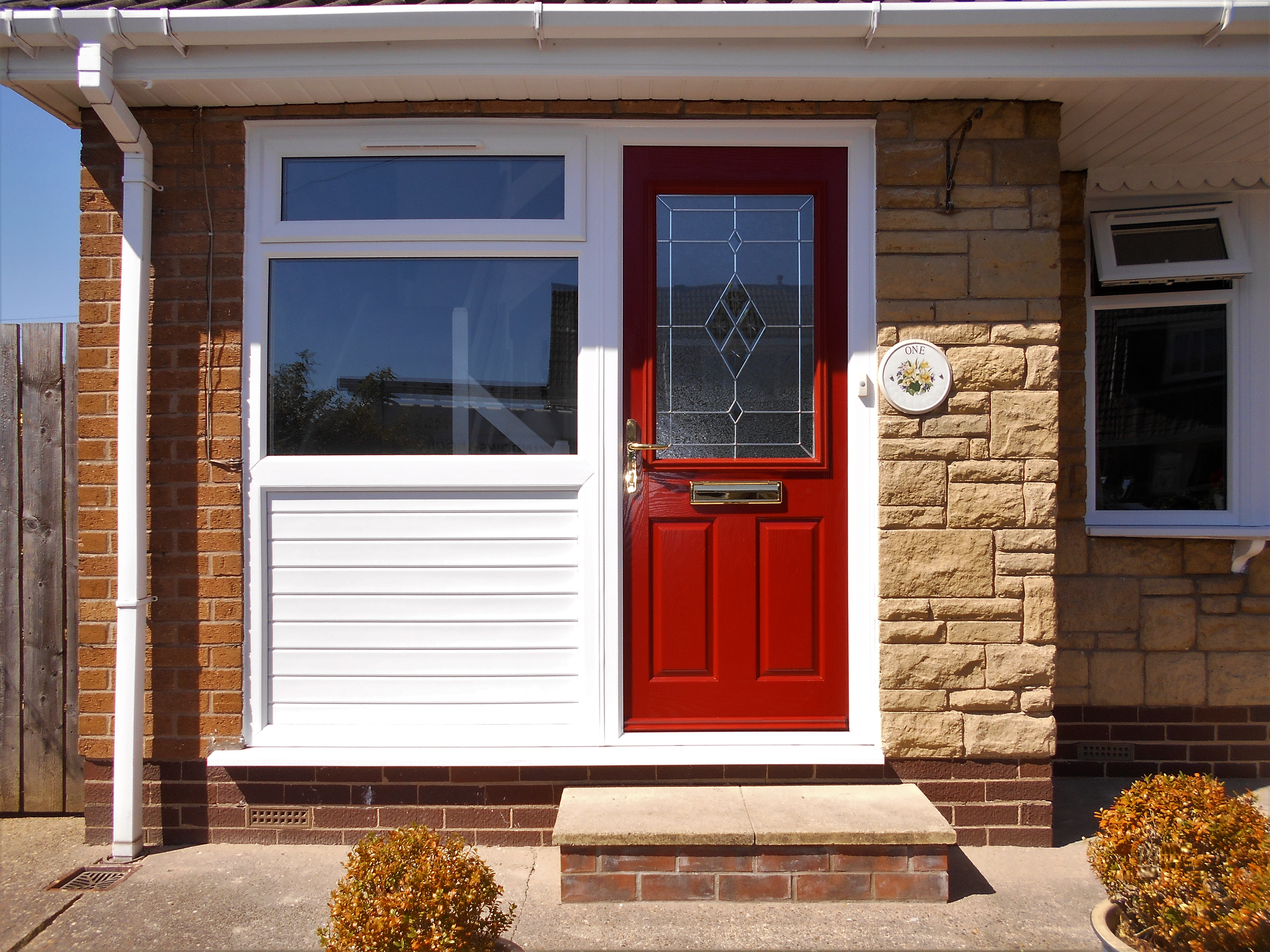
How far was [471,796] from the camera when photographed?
11.2 feet

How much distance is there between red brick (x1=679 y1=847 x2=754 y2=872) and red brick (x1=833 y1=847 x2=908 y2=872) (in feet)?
1.01

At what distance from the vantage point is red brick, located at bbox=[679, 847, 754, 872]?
9.65 feet

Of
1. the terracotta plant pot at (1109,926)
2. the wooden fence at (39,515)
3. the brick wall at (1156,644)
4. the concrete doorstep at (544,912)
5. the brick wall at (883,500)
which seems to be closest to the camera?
the terracotta plant pot at (1109,926)

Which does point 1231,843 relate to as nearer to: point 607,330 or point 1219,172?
point 607,330

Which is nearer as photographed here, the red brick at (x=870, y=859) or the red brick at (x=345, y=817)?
the red brick at (x=870, y=859)

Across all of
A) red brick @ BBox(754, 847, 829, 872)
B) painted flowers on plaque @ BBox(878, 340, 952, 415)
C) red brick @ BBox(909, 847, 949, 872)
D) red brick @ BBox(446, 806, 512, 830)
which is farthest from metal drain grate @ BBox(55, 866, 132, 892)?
painted flowers on plaque @ BBox(878, 340, 952, 415)

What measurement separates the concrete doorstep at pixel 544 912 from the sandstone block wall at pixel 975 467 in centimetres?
53

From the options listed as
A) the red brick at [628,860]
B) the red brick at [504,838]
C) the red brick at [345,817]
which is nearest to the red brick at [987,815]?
the red brick at [628,860]

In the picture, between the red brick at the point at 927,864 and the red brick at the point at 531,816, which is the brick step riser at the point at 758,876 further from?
the red brick at the point at 531,816

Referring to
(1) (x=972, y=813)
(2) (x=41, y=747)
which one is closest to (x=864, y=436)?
(1) (x=972, y=813)

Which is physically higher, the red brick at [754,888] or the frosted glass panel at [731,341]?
the frosted glass panel at [731,341]

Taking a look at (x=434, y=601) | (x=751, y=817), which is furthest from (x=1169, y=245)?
(x=434, y=601)

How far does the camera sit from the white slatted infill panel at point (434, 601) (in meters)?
3.46

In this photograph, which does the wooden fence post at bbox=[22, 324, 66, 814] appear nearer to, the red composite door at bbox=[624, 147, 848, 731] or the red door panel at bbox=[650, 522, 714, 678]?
the red composite door at bbox=[624, 147, 848, 731]
